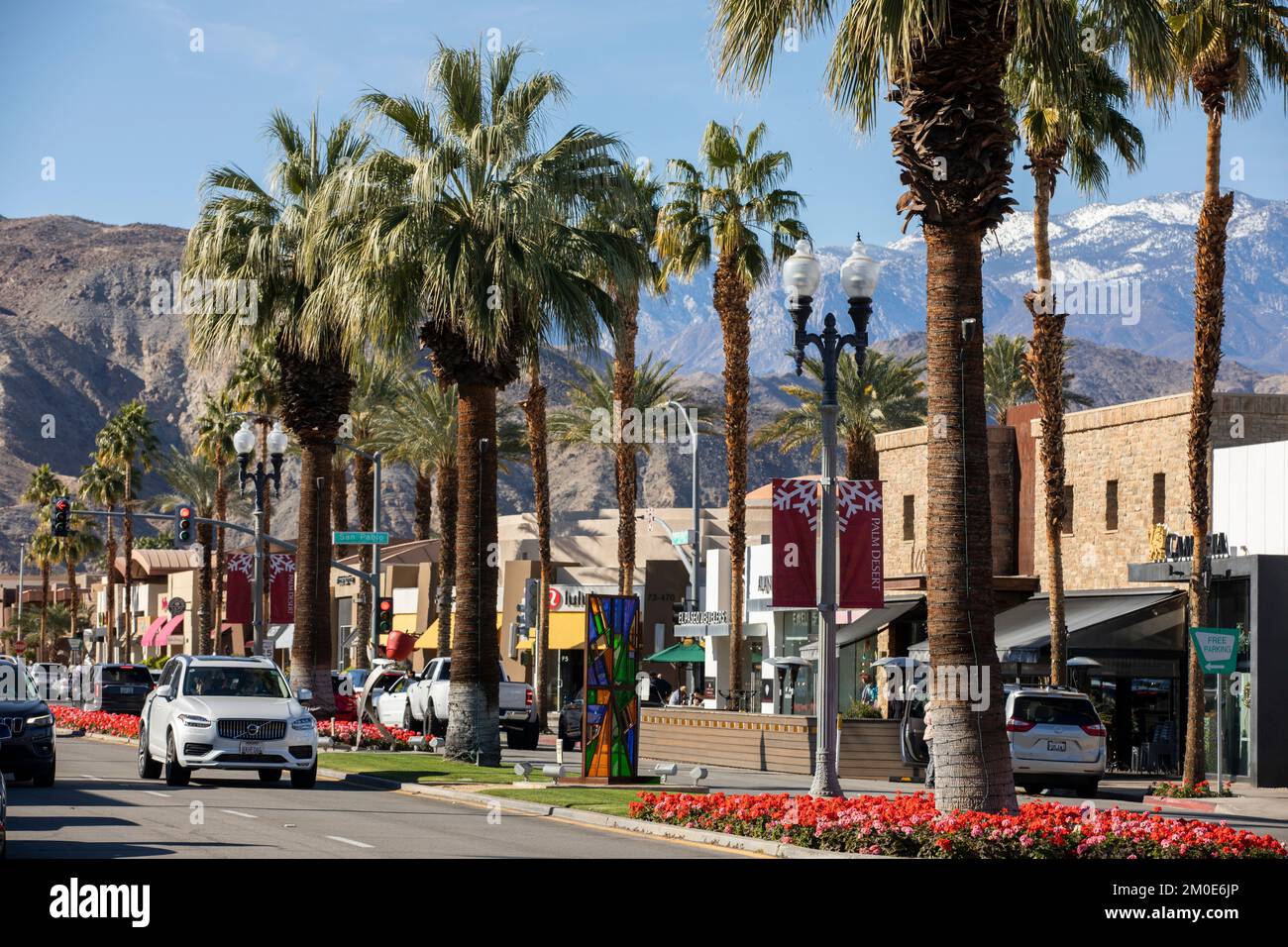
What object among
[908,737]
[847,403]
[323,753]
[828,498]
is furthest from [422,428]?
[828,498]

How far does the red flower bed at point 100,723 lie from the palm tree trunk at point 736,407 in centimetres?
1406

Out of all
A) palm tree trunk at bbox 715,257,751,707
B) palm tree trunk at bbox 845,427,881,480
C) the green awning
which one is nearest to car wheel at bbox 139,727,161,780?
palm tree trunk at bbox 715,257,751,707

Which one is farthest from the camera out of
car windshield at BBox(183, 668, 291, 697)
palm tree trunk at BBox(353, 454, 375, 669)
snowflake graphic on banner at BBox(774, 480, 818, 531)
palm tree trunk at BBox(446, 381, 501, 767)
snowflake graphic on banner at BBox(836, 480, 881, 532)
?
palm tree trunk at BBox(353, 454, 375, 669)

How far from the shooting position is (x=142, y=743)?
2602cm

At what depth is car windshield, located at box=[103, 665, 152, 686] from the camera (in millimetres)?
51031

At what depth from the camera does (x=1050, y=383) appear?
109ft

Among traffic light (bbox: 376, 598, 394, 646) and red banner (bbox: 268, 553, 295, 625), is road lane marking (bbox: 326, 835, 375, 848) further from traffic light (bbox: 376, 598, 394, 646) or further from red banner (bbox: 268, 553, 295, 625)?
red banner (bbox: 268, 553, 295, 625)

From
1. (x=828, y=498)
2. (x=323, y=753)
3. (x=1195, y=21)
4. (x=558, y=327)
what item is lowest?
(x=323, y=753)

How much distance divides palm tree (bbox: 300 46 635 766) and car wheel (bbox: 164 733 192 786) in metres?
6.28

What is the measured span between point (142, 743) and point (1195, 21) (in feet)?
66.1

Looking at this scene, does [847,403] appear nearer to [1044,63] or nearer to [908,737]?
[908,737]

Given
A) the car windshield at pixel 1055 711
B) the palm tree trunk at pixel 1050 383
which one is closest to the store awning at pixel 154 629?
the palm tree trunk at pixel 1050 383
